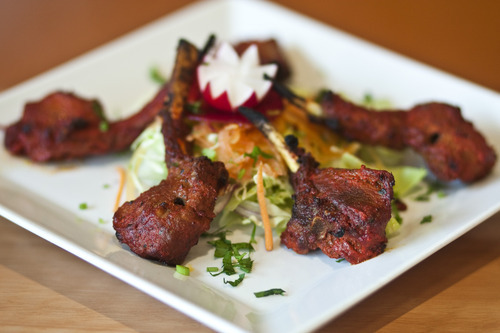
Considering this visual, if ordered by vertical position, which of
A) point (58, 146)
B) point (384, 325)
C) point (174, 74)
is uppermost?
point (174, 74)

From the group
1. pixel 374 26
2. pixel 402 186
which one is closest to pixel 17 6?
pixel 374 26

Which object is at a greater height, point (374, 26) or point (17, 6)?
point (374, 26)

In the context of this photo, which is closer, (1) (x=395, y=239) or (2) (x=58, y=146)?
(1) (x=395, y=239)

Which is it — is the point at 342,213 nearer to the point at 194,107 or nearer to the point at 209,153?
the point at 209,153

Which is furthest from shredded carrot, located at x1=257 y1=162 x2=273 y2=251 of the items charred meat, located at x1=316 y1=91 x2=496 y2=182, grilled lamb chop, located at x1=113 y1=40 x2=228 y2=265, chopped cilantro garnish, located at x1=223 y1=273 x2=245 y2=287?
charred meat, located at x1=316 y1=91 x2=496 y2=182

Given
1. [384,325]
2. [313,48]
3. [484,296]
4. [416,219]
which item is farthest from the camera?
[313,48]

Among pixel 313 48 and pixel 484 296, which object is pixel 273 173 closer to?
pixel 484 296
